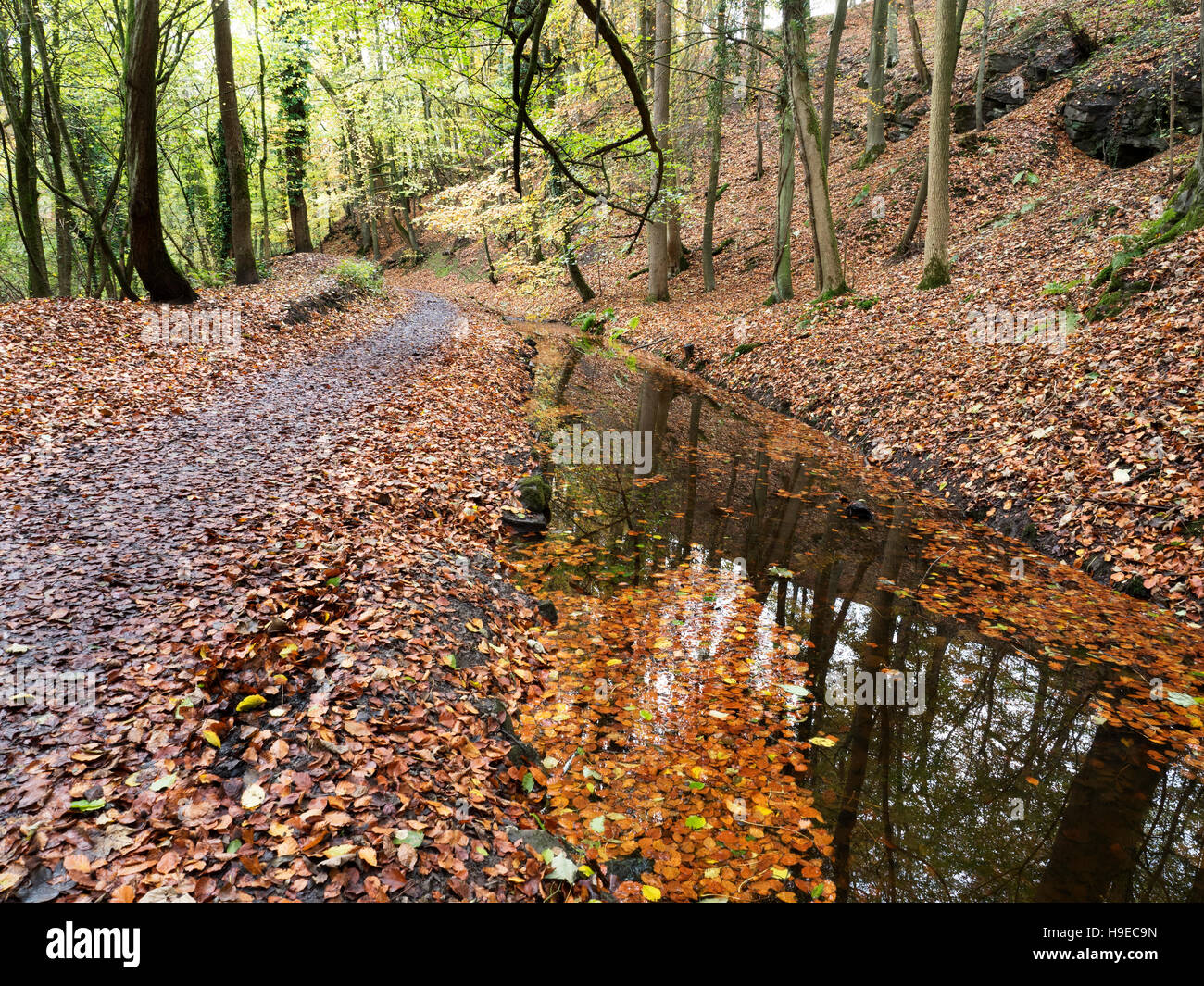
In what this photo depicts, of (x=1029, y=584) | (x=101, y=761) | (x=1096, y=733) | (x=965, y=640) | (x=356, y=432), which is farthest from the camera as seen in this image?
(x=356, y=432)

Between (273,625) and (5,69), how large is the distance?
50.2ft

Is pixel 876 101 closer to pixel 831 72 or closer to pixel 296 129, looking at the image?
pixel 831 72

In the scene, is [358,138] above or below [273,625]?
above

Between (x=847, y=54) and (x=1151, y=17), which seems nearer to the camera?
(x=1151, y=17)

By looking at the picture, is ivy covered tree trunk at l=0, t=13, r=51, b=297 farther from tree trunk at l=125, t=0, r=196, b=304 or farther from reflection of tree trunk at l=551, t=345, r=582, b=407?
reflection of tree trunk at l=551, t=345, r=582, b=407

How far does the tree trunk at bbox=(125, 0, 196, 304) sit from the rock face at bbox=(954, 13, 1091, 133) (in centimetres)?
2265

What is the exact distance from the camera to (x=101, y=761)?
3.05m

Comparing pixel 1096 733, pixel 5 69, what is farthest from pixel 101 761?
pixel 5 69

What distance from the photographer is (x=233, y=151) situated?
16.0m

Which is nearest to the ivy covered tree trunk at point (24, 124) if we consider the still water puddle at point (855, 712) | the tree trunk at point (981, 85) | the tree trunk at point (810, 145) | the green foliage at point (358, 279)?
the green foliage at point (358, 279)

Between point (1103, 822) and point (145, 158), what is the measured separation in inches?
634

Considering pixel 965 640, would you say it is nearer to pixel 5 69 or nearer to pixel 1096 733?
pixel 1096 733

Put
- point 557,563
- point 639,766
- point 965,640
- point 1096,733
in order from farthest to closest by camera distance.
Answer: point 557,563
point 965,640
point 1096,733
point 639,766

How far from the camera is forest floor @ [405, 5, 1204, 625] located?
6.53 m
